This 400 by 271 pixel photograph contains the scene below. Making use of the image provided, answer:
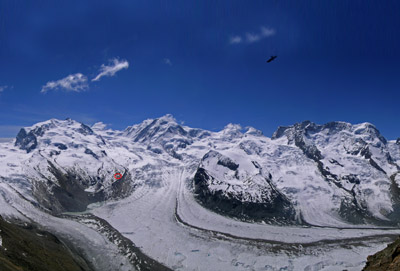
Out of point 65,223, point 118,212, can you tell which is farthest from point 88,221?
point 118,212

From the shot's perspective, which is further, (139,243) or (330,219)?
(330,219)

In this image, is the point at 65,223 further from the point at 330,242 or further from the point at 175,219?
the point at 330,242

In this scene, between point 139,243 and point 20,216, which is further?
point 20,216

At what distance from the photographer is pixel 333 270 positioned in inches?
4114

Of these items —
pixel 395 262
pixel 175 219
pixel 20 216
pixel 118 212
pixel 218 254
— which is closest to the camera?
pixel 395 262

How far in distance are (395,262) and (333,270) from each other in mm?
74241

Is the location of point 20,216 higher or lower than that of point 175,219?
lower

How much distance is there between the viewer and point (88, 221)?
154 meters

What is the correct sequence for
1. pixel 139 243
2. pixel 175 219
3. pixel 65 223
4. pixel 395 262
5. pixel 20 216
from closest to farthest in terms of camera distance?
pixel 395 262
pixel 139 243
pixel 20 216
pixel 65 223
pixel 175 219

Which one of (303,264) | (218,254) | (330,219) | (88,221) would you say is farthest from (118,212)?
(330,219)

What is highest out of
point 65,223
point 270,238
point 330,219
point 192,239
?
point 330,219

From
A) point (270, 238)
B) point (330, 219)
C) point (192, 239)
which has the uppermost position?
point (330, 219)

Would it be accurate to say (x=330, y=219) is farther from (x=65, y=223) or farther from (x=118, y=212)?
(x=65, y=223)

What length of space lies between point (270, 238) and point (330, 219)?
81.2 metres
